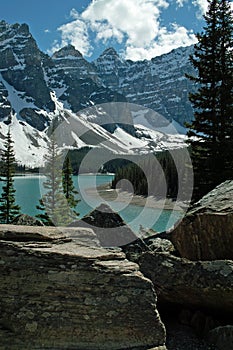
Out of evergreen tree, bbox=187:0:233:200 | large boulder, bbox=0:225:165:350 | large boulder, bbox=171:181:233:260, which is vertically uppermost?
evergreen tree, bbox=187:0:233:200

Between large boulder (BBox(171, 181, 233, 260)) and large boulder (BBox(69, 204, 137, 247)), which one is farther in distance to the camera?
large boulder (BBox(69, 204, 137, 247))

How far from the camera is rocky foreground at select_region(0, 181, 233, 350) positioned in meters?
6.95

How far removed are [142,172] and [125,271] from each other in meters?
111

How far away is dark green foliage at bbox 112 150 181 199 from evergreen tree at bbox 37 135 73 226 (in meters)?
51.6

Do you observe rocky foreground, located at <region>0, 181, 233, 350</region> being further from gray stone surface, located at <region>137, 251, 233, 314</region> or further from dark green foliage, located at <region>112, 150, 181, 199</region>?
dark green foliage, located at <region>112, 150, 181, 199</region>

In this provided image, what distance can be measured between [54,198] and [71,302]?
116ft

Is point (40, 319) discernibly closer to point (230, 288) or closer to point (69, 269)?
point (69, 269)

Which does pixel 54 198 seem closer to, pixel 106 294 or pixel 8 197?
pixel 8 197

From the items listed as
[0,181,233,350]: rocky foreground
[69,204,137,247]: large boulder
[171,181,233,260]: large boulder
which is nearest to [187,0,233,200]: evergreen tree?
[69,204,137,247]: large boulder

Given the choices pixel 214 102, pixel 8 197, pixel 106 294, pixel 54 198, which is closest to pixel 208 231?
pixel 106 294

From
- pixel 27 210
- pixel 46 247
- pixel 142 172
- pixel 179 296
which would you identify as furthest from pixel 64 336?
pixel 142 172

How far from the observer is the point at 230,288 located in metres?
7.79

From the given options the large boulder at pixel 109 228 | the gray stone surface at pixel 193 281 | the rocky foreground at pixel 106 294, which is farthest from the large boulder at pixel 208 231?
the large boulder at pixel 109 228

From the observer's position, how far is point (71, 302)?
23.7ft
